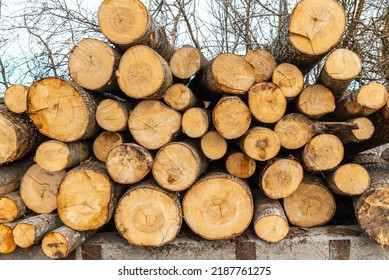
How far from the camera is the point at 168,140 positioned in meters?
2.50

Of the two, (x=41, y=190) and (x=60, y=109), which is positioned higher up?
(x=60, y=109)

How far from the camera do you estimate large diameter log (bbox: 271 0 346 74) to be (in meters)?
2.41

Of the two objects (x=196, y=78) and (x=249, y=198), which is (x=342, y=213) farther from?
(x=196, y=78)

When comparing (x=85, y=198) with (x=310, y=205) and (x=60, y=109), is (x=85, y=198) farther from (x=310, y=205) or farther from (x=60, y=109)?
(x=310, y=205)

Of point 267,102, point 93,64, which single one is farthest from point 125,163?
point 267,102

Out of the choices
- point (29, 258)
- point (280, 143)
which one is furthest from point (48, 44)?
point (280, 143)

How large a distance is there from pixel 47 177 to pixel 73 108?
1.99 feet

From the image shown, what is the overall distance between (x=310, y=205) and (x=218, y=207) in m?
0.81

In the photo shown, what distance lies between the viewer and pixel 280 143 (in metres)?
2.52

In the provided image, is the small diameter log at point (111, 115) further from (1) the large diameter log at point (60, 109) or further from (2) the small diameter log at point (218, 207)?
(2) the small diameter log at point (218, 207)

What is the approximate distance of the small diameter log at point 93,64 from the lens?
8.14 ft

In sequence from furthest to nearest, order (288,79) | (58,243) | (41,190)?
1. (41,190)
2. (288,79)
3. (58,243)

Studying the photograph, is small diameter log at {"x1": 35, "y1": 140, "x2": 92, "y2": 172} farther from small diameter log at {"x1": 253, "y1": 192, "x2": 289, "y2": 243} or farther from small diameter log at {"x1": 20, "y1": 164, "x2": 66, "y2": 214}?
small diameter log at {"x1": 253, "y1": 192, "x2": 289, "y2": 243}

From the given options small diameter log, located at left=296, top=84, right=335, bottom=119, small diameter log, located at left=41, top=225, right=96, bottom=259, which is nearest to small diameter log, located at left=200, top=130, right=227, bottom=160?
small diameter log, located at left=296, top=84, right=335, bottom=119
